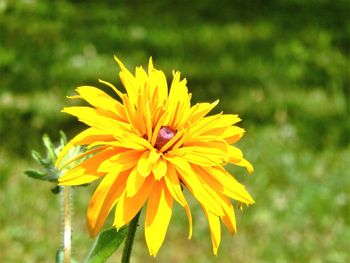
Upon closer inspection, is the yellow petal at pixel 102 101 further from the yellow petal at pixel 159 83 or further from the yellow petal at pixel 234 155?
the yellow petal at pixel 234 155

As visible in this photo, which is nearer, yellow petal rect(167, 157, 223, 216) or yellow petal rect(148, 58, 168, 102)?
yellow petal rect(167, 157, 223, 216)

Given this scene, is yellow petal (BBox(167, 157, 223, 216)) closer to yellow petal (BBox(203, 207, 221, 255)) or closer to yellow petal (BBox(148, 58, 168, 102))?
yellow petal (BBox(203, 207, 221, 255))

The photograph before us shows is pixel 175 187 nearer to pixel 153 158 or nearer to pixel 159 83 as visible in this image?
pixel 153 158

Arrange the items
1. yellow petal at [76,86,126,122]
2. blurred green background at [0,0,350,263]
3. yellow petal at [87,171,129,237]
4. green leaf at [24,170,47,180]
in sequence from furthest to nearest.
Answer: blurred green background at [0,0,350,263] → green leaf at [24,170,47,180] → yellow petal at [76,86,126,122] → yellow petal at [87,171,129,237]

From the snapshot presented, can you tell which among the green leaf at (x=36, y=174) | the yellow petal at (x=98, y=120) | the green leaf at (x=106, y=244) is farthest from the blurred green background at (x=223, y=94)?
the yellow petal at (x=98, y=120)

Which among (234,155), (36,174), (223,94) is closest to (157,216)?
(234,155)

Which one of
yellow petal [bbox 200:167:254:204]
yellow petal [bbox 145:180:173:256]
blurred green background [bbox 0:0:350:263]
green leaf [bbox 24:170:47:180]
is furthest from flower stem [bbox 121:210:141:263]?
blurred green background [bbox 0:0:350:263]

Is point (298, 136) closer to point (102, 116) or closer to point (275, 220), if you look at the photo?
point (275, 220)
